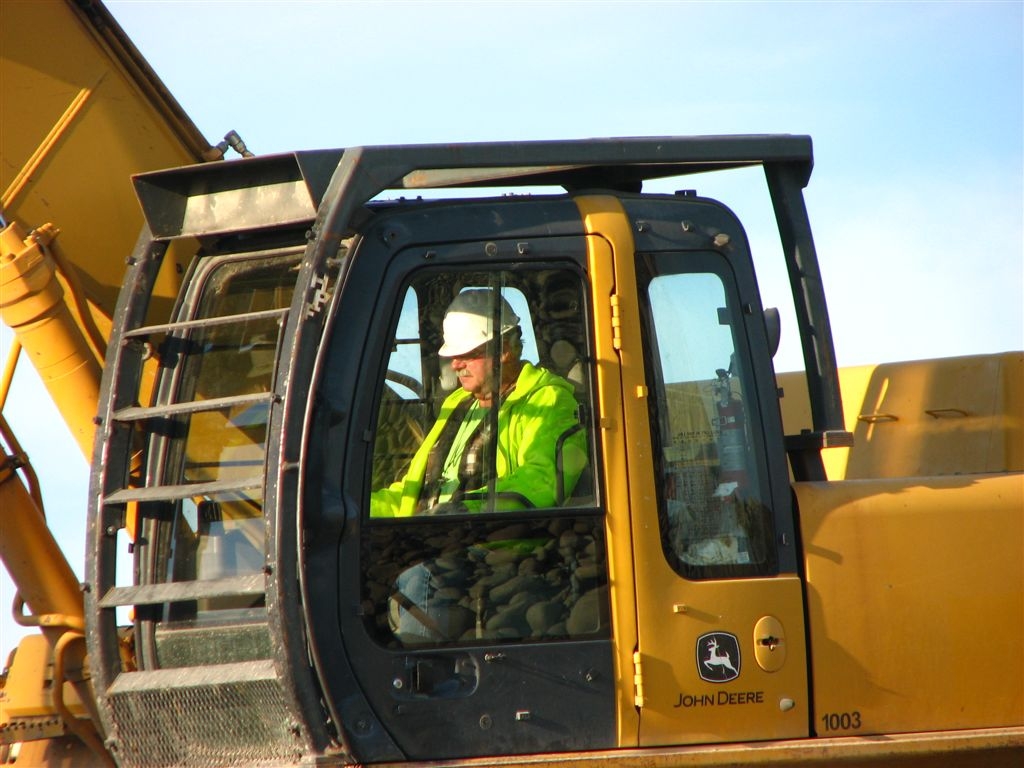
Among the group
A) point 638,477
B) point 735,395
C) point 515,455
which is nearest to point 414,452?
point 515,455

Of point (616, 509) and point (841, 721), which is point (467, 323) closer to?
point (616, 509)

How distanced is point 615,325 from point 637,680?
3.47 ft

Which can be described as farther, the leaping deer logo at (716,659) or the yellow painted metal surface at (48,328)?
the yellow painted metal surface at (48,328)

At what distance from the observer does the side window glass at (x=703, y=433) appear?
406cm

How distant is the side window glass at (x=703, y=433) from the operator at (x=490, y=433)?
0.96ft

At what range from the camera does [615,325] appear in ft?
13.3

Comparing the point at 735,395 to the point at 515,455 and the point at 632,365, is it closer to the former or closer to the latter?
the point at 632,365

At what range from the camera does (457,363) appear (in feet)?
13.4

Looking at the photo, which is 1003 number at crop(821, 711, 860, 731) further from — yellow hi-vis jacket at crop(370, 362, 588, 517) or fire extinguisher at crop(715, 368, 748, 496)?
yellow hi-vis jacket at crop(370, 362, 588, 517)

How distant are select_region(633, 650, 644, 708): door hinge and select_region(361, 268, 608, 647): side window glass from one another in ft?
0.44

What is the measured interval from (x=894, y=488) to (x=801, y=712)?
789 millimetres

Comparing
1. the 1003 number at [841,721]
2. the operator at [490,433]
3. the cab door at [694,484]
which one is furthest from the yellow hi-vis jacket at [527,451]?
the 1003 number at [841,721]

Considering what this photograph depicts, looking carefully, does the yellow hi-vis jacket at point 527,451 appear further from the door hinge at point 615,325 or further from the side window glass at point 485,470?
the door hinge at point 615,325

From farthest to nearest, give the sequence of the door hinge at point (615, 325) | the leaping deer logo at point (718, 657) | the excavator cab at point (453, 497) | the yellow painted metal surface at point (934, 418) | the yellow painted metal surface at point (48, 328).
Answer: the yellow painted metal surface at point (934, 418) → the yellow painted metal surface at point (48, 328) → the door hinge at point (615, 325) → the leaping deer logo at point (718, 657) → the excavator cab at point (453, 497)
